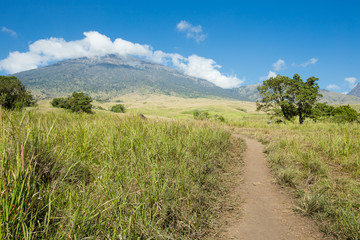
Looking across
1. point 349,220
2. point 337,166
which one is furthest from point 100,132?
point 337,166

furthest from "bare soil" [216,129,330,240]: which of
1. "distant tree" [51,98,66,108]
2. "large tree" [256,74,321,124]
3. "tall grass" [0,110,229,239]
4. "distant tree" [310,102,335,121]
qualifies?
"distant tree" [51,98,66,108]

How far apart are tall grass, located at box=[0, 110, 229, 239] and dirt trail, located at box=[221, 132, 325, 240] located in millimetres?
542

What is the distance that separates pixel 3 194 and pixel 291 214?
4674 mm

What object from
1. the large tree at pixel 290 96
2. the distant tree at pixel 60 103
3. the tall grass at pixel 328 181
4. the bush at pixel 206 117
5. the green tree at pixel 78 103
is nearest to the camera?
the tall grass at pixel 328 181

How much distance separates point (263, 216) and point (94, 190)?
10.7ft

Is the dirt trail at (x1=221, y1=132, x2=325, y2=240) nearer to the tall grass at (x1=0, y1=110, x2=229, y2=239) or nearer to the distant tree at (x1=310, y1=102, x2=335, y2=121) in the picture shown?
the tall grass at (x1=0, y1=110, x2=229, y2=239)

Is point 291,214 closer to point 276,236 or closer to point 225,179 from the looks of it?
point 276,236

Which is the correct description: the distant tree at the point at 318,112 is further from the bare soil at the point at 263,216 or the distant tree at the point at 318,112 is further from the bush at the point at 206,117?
the bare soil at the point at 263,216

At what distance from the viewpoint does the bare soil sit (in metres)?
3.22

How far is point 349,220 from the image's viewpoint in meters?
3.07

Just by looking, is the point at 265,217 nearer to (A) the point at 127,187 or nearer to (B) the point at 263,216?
(B) the point at 263,216

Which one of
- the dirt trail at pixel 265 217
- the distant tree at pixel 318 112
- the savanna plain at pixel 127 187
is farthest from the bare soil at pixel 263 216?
the distant tree at pixel 318 112

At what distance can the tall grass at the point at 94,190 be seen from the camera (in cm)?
191

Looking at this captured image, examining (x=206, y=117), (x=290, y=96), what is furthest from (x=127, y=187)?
(x=290, y=96)
